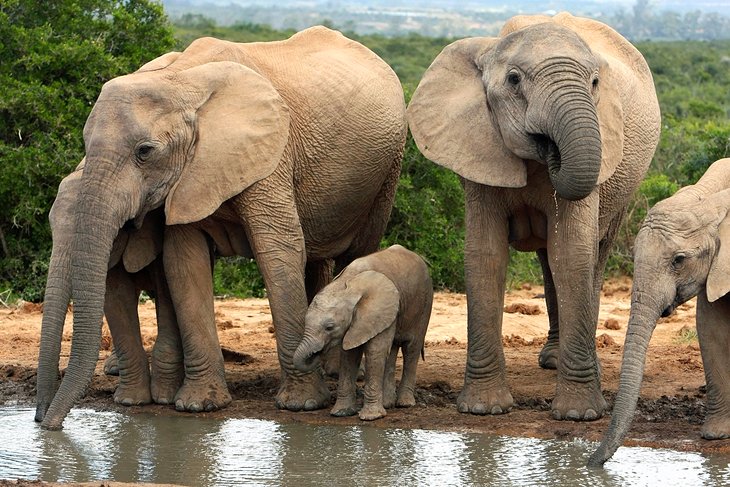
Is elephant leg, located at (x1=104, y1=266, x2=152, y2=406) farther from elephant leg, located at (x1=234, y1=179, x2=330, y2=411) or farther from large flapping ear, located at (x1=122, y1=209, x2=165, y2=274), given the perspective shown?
elephant leg, located at (x1=234, y1=179, x2=330, y2=411)

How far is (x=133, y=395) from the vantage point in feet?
27.1

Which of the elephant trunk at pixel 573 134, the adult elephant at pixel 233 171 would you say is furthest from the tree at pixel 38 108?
the elephant trunk at pixel 573 134

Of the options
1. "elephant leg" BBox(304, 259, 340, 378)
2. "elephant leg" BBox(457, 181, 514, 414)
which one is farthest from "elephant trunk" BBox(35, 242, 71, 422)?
"elephant leg" BBox(304, 259, 340, 378)

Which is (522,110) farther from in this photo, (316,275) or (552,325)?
(316,275)

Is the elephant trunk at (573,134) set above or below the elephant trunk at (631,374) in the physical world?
above

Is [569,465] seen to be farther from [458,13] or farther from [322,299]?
[458,13]

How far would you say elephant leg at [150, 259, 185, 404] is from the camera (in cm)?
823

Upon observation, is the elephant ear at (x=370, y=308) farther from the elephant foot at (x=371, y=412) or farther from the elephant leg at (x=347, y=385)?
the elephant foot at (x=371, y=412)

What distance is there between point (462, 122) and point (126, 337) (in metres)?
2.16

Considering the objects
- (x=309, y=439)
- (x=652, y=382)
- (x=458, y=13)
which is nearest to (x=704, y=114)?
(x=652, y=382)

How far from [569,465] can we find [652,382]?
1945mm

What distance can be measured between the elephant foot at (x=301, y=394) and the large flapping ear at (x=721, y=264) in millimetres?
2264

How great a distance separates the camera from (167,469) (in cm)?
679

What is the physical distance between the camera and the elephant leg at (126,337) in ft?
26.7
